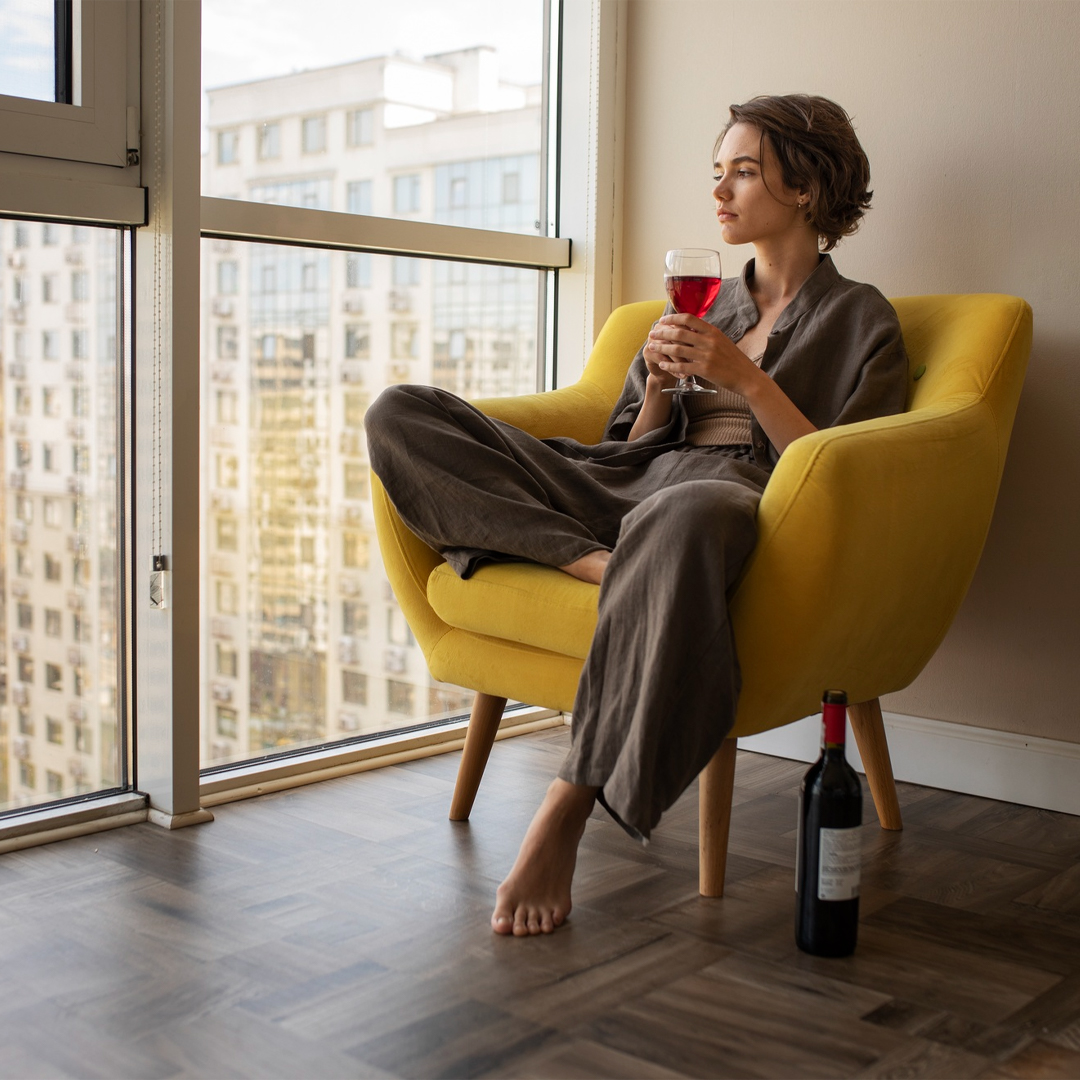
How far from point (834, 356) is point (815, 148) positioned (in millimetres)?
392

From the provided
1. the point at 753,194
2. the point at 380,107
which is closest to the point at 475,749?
the point at 753,194

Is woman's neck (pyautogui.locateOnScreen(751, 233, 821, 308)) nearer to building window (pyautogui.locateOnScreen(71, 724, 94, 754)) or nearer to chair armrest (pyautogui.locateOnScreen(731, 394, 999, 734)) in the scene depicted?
chair armrest (pyautogui.locateOnScreen(731, 394, 999, 734))

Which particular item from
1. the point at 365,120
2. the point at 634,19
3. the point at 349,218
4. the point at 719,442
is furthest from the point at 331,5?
the point at 719,442

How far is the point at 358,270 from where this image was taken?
248 centimetres

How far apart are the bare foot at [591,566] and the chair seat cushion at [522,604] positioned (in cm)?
1

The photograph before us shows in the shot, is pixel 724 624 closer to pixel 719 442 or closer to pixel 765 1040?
pixel 765 1040

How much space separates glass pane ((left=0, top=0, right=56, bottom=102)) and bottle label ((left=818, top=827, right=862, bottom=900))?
161 centimetres

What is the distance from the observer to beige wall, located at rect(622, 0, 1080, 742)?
2.24 m

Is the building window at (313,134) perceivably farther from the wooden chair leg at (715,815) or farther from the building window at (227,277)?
the wooden chair leg at (715,815)

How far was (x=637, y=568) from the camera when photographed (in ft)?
5.33

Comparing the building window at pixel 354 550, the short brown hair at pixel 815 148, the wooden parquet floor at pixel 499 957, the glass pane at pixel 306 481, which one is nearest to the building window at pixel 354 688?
the glass pane at pixel 306 481

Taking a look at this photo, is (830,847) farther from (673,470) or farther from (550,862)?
(673,470)

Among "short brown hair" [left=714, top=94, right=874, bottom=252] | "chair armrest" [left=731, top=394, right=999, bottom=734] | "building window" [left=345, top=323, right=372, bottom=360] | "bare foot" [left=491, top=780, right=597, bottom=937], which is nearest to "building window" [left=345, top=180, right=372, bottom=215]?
"building window" [left=345, top=323, right=372, bottom=360]

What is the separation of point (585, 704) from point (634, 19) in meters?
1.84
